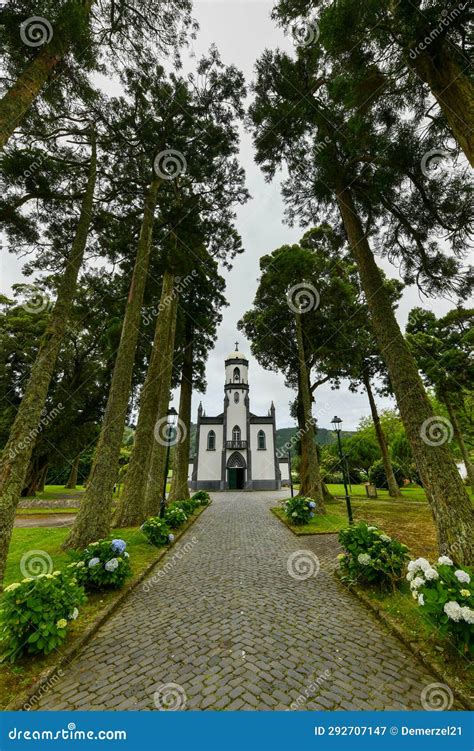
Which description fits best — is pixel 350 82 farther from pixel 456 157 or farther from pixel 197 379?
pixel 197 379

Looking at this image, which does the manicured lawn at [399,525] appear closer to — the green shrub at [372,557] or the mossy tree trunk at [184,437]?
the green shrub at [372,557]

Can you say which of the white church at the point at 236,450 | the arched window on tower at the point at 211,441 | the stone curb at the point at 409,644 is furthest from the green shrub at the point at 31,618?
the arched window on tower at the point at 211,441

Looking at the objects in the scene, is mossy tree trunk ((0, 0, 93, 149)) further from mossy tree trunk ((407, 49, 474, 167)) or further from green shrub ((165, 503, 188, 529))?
green shrub ((165, 503, 188, 529))

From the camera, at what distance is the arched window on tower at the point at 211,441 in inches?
1287

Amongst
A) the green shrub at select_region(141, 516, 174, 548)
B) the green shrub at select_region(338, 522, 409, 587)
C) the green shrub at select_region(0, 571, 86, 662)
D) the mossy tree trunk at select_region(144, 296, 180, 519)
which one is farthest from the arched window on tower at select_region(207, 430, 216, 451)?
the green shrub at select_region(0, 571, 86, 662)

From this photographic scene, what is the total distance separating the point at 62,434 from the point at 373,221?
22328 millimetres

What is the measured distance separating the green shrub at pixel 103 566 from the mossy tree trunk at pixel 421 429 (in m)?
5.13

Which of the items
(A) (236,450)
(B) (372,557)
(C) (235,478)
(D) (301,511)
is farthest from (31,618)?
(C) (235,478)

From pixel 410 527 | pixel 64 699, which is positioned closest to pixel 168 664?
pixel 64 699

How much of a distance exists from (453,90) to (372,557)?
7477 mm

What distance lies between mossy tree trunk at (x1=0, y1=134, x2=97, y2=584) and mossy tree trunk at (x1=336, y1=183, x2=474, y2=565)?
6323 millimetres

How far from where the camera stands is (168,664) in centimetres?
290

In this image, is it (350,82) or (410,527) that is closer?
(350,82)

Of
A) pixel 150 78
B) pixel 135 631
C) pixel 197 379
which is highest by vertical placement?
pixel 150 78
